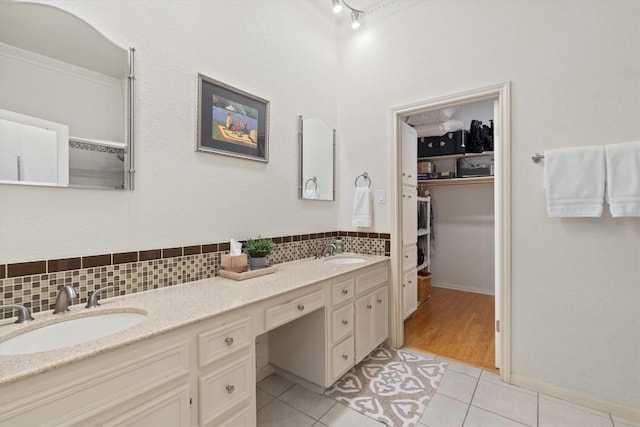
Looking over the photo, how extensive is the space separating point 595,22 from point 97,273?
3.11 metres

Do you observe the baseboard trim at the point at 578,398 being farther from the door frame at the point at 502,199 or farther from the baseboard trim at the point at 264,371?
the baseboard trim at the point at 264,371

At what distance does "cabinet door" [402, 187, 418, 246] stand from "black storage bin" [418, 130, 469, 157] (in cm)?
128

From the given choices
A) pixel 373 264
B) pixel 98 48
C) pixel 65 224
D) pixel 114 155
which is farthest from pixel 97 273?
pixel 373 264

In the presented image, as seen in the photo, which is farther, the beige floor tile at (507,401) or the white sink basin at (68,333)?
the beige floor tile at (507,401)

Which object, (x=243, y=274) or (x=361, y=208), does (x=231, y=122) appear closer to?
(x=243, y=274)

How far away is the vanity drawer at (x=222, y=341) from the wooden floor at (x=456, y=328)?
1.82 meters

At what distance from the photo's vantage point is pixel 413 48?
8.00ft

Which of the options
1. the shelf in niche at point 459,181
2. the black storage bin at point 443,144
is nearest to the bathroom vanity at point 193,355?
the shelf in niche at point 459,181

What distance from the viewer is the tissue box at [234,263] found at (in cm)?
176

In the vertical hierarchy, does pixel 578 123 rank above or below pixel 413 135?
below

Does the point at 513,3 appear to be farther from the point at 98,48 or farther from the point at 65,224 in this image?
the point at 65,224

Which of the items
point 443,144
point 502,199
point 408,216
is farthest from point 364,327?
point 443,144

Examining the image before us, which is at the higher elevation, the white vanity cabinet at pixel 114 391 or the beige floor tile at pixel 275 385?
the white vanity cabinet at pixel 114 391

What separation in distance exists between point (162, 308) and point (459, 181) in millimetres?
3825
